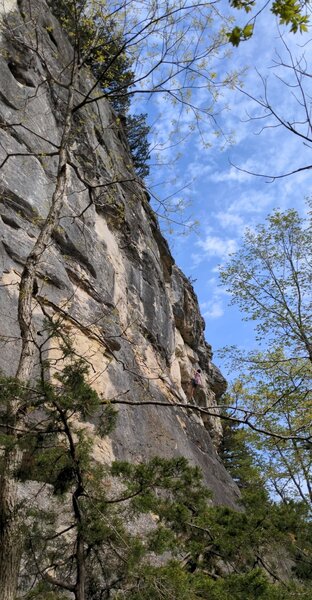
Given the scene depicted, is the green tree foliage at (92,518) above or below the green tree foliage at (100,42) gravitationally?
below

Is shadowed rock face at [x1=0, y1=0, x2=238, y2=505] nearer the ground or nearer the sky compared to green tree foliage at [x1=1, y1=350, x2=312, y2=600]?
nearer the sky

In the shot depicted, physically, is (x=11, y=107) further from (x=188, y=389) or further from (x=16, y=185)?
(x=188, y=389)

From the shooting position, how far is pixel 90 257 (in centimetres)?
1174

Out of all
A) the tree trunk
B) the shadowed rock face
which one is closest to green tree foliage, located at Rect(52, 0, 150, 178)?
the shadowed rock face

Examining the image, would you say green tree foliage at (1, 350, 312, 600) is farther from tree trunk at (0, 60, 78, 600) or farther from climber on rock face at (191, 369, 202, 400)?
climber on rock face at (191, 369, 202, 400)

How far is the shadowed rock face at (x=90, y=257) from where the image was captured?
8.83 metres

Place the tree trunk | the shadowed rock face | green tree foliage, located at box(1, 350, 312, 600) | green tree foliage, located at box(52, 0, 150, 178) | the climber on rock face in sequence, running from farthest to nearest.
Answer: the climber on rock face → the shadowed rock face → green tree foliage, located at box(52, 0, 150, 178) → green tree foliage, located at box(1, 350, 312, 600) → the tree trunk

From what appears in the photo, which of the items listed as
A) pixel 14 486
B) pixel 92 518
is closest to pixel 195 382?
pixel 92 518

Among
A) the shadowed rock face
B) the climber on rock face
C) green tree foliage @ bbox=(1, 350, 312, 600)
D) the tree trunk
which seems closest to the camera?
the tree trunk

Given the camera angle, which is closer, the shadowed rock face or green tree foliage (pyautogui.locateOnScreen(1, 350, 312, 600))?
green tree foliage (pyautogui.locateOnScreen(1, 350, 312, 600))

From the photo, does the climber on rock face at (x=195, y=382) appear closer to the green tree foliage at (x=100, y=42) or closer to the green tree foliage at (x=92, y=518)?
the green tree foliage at (x=100, y=42)

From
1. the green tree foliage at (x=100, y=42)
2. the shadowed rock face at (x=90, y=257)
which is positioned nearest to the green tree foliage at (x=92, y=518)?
the shadowed rock face at (x=90, y=257)

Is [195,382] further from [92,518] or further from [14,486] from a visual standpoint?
[14,486]

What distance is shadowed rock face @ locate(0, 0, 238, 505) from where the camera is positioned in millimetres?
8828
